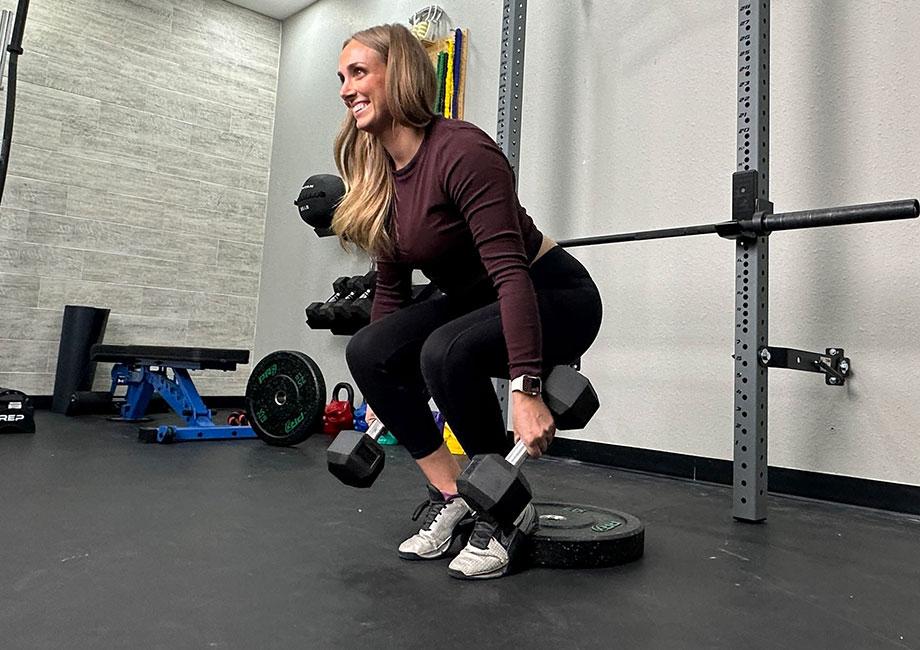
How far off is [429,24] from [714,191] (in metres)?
1.69

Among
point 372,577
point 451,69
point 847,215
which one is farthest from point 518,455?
point 451,69

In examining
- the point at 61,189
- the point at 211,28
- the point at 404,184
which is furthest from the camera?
the point at 211,28

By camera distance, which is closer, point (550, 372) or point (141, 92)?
point (550, 372)

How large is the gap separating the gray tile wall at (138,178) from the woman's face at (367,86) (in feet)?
10.0

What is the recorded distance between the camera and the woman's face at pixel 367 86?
51.4 inches

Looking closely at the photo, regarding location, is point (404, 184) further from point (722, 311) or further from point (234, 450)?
point (234, 450)

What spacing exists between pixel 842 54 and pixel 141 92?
3.58m

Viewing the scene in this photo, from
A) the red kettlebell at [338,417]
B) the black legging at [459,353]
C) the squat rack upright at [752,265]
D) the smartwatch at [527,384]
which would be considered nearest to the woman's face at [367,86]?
the black legging at [459,353]

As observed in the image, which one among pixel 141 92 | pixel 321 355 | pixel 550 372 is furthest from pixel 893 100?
pixel 141 92

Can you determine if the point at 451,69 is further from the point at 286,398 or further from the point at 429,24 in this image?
the point at 286,398

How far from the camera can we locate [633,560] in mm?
1380

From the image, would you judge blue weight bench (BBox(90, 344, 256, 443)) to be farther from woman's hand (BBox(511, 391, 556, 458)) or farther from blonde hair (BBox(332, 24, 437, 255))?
woman's hand (BBox(511, 391, 556, 458))

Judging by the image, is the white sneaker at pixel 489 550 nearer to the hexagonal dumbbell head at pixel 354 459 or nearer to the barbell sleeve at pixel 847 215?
the hexagonal dumbbell head at pixel 354 459

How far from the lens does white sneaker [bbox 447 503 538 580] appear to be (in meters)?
1.21
